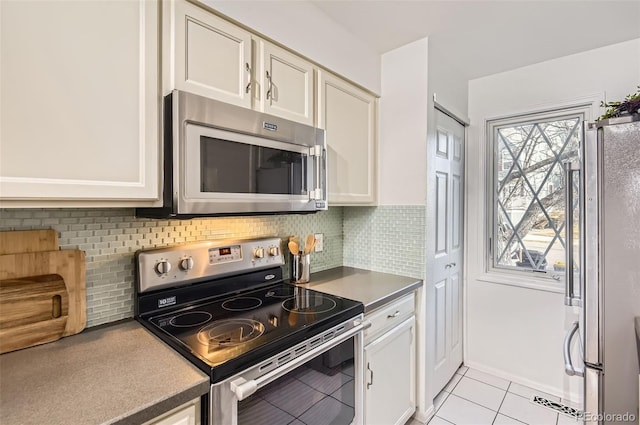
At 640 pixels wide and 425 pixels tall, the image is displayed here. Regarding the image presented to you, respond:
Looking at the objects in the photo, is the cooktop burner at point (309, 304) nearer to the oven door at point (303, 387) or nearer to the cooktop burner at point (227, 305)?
the cooktop burner at point (227, 305)

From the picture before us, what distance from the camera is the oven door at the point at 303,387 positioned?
0.91 m

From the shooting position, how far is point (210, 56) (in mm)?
1206

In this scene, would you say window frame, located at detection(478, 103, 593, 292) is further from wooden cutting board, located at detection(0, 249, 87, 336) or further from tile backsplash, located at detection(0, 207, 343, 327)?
wooden cutting board, located at detection(0, 249, 87, 336)

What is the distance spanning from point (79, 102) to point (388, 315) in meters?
1.58

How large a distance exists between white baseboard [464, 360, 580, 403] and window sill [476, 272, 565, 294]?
694 mm

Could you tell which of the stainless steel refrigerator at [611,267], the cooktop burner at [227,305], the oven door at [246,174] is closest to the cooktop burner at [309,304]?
the cooktop burner at [227,305]

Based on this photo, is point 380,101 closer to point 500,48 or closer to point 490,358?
point 500,48

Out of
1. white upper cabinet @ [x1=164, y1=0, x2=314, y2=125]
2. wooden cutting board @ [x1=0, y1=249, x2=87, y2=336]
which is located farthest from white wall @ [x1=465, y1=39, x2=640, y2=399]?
wooden cutting board @ [x1=0, y1=249, x2=87, y2=336]

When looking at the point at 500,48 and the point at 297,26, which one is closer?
the point at 297,26

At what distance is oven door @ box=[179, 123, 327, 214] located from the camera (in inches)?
43.1

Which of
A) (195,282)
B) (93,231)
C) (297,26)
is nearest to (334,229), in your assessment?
(195,282)

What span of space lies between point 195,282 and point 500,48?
7.74ft

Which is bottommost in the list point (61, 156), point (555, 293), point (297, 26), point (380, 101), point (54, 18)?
point (555, 293)

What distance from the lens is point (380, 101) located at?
210 cm
